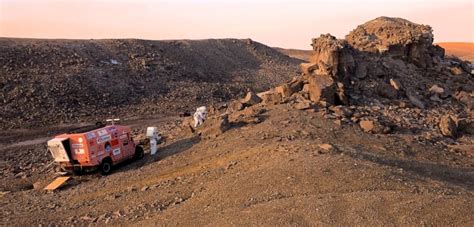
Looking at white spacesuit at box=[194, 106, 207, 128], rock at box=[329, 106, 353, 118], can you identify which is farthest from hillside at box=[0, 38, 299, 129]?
rock at box=[329, 106, 353, 118]

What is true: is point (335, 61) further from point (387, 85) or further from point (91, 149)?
point (91, 149)

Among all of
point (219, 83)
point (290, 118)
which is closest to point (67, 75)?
point (219, 83)

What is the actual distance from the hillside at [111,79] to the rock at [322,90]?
1309cm

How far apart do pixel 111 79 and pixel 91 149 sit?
19.1 meters

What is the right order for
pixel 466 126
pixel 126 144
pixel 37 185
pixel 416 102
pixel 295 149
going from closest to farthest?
pixel 295 149
pixel 37 185
pixel 126 144
pixel 466 126
pixel 416 102

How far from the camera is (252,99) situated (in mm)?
17406

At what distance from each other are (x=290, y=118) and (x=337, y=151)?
3.23 meters

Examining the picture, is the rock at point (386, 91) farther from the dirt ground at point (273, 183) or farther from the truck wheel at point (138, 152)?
the truck wheel at point (138, 152)

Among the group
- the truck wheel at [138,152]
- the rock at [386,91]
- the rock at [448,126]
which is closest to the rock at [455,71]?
the rock at [386,91]

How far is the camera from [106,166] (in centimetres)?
1385

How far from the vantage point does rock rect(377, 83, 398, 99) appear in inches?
658

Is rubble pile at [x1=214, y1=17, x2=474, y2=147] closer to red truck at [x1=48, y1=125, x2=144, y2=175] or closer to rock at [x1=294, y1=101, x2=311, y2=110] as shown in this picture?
rock at [x1=294, y1=101, x2=311, y2=110]

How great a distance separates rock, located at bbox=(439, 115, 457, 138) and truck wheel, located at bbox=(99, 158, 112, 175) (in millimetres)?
9900

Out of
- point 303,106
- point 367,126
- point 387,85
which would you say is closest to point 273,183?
point 367,126
